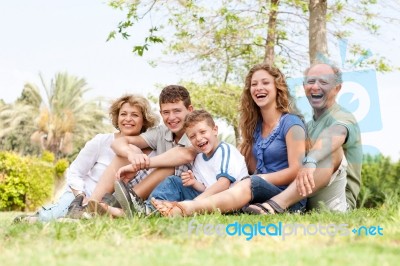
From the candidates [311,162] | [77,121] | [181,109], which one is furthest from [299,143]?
[77,121]

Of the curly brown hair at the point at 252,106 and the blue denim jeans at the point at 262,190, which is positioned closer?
the blue denim jeans at the point at 262,190

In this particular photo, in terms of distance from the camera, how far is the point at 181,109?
636 centimetres

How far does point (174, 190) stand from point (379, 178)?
24.2 ft

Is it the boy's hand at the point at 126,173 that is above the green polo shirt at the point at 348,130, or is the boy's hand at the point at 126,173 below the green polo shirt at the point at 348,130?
below

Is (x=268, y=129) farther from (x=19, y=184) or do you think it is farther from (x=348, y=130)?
(x=19, y=184)

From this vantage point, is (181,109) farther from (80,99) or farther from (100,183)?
(80,99)

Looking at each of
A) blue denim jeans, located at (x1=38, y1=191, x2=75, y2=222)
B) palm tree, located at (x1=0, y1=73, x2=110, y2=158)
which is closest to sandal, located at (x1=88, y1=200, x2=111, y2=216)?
blue denim jeans, located at (x1=38, y1=191, x2=75, y2=222)

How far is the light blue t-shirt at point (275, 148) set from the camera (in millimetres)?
5938

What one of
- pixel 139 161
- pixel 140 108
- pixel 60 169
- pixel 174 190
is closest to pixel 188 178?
pixel 174 190

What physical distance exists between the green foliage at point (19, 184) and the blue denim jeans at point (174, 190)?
41.6 ft

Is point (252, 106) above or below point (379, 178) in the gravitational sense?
above

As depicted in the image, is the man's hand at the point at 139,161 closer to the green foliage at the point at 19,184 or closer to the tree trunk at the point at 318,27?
the tree trunk at the point at 318,27

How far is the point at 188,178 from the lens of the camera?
5.76m

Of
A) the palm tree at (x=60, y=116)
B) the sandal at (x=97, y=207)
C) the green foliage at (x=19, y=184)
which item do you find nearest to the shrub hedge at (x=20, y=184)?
the green foliage at (x=19, y=184)
